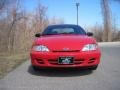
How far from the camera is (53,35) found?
9.72 metres

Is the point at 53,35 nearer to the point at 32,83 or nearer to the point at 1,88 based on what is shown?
the point at 32,83

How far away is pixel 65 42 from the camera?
28.5ft

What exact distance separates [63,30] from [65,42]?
2081mm

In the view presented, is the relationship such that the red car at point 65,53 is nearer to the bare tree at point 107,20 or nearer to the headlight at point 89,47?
the headlight at point 89,47

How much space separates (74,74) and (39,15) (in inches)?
785

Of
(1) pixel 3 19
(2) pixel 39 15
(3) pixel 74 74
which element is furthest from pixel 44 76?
(2) pixel 39 15

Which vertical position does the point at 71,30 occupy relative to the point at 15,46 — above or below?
above

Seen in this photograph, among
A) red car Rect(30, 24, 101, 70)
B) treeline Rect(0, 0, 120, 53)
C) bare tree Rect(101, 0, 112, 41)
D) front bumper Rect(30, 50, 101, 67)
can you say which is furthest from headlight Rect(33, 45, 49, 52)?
bare tree Rect(101, 0, 112, 41)

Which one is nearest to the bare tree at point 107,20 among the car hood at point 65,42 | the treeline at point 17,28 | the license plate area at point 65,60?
the treeline at point 17,28

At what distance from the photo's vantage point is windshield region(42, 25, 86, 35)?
10.3 metres

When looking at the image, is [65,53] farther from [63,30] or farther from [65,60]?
[63,30]

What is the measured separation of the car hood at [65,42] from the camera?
848cm

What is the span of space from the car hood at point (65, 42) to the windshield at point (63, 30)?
1.10m

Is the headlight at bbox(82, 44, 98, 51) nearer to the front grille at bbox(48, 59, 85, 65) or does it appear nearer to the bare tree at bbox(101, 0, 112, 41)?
the front grille at bbox(48, 59, 85, 65)
